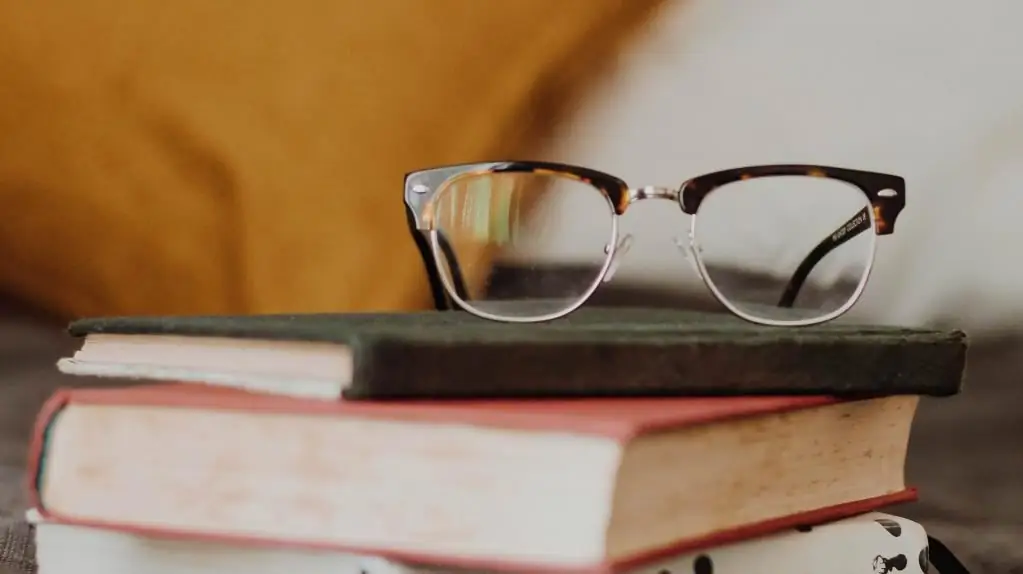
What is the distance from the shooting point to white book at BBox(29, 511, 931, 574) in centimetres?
36

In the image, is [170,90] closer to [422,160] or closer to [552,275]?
[422,160]

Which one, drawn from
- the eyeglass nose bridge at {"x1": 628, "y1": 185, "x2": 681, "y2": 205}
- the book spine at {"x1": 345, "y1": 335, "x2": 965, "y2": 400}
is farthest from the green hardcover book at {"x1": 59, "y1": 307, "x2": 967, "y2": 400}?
the eyeglass nose bridge at {"x1": 628, "y1": 185, "x2": 681, "y2": 205}

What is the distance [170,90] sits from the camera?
711mm

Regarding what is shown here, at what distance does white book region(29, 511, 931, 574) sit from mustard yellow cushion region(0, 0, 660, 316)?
330mm

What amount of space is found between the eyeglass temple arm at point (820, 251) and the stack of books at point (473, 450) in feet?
0.53

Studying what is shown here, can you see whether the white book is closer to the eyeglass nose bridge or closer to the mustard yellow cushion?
the eyeglass nose bridge

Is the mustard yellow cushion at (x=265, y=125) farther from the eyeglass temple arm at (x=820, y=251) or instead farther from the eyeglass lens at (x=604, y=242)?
the eyeglass temple arm at (x=820, y=251)

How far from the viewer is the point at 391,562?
1.12 ft

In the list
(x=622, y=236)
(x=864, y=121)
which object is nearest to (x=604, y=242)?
(x=622, y=236)

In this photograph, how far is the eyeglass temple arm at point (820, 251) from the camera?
0.60 m

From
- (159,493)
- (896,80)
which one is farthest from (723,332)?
(896,80)

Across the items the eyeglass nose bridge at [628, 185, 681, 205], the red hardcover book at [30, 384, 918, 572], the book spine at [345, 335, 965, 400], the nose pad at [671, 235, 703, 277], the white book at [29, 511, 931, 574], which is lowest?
the white book at [29, 511, 931, 574]

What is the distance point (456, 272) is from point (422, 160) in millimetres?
Result: 151

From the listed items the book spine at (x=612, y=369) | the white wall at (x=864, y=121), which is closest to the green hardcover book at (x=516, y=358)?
the book spine at (x=612, y=369)
